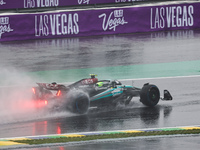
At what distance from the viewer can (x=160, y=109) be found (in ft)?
47.0

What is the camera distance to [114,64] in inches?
848

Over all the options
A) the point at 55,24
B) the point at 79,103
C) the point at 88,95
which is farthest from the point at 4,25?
the point at 79,103

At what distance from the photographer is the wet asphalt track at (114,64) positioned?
12.6 metres

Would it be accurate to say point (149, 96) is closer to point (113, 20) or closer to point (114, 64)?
point (114, 64)

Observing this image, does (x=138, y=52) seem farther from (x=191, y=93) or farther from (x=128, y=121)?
(x=128, y=121)

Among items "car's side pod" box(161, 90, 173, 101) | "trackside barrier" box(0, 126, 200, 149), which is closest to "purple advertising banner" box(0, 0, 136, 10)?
"car's side pod" box(161, 90, 173, 101)

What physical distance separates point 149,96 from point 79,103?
2090mm

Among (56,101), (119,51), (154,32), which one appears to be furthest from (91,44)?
(56,101)

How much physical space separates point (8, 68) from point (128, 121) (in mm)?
9730

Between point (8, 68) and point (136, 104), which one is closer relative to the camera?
point (136, 104)

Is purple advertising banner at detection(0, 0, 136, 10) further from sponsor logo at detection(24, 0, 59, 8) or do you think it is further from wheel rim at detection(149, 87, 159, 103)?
wheel rim at detection(149, 87, 159, 103)

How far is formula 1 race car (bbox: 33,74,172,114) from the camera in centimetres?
1353

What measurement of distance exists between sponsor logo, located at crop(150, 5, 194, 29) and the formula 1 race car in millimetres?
13754

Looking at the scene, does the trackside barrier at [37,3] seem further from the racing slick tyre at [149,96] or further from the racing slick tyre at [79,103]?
the racing slick tyre at [79,103]
